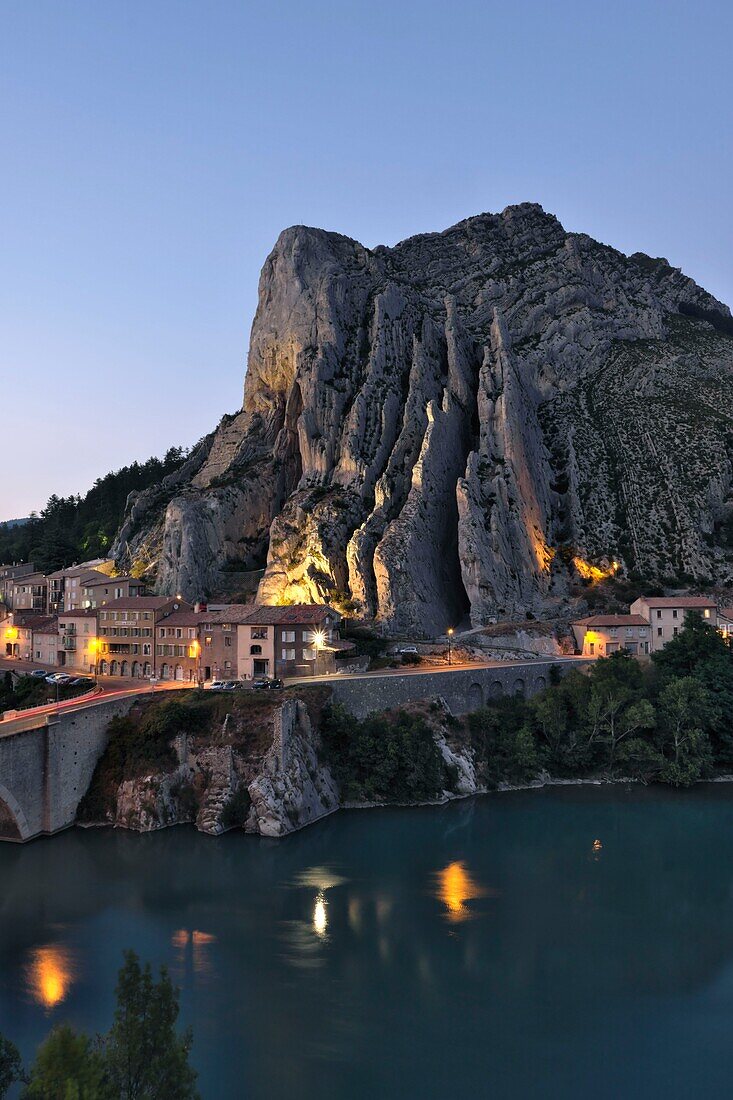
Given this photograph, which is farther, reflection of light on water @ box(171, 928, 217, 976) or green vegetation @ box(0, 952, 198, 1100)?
reflection of light on water @ box(171, 928, 217, 976)

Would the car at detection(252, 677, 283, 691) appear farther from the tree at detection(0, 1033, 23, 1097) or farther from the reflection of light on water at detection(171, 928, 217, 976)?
the tree at detection(0, 1033, 23, 1097)

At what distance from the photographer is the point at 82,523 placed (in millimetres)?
136125

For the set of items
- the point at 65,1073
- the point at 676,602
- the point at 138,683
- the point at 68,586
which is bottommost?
the point at 65,1073

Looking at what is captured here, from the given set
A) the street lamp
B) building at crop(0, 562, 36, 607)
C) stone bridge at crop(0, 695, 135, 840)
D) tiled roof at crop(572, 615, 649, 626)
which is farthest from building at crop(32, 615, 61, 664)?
tiled roof at crop(572, 615, 649, 626)

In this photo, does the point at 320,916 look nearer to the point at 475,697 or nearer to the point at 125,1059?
the point at 125,1059

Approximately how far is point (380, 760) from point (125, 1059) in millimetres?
33501

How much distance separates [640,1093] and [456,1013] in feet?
21.8

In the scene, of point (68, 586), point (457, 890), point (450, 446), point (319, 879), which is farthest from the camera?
point (450, 446)

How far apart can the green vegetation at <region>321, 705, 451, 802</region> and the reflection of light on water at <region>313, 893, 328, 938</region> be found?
12892 millimetres

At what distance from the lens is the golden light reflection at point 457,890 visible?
36.1 m

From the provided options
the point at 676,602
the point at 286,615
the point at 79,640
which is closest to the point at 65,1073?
the point at 286,615

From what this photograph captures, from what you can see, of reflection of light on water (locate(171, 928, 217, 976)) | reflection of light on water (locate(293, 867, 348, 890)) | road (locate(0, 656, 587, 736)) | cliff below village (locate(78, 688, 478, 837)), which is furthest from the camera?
road (locate(0, 656, 587, 736))

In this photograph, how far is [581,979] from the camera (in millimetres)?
30703

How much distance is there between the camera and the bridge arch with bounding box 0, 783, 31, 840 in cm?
4334
